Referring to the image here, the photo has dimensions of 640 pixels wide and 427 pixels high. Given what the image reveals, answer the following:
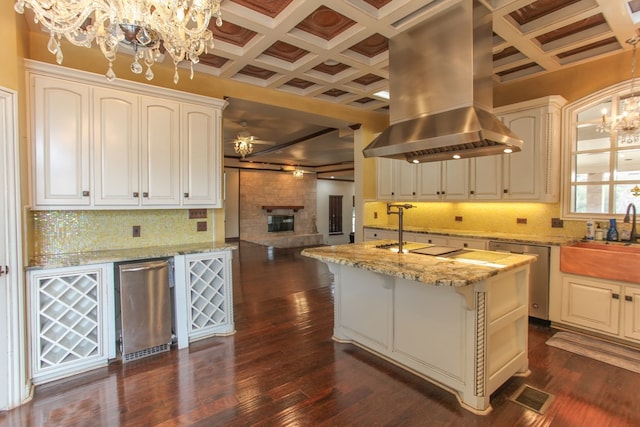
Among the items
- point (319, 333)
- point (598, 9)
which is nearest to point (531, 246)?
point (598, 9)

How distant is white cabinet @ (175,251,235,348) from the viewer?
3012 millimetres

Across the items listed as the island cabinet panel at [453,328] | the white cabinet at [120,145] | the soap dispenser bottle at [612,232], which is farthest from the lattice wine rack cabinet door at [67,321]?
the soap dispenser bottle at [612,232]

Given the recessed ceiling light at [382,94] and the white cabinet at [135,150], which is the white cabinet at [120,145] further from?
the recessed ceiling light at [382,94]

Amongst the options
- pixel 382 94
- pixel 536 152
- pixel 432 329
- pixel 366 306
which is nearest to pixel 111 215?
pixel 366 306

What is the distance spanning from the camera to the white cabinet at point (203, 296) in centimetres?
301

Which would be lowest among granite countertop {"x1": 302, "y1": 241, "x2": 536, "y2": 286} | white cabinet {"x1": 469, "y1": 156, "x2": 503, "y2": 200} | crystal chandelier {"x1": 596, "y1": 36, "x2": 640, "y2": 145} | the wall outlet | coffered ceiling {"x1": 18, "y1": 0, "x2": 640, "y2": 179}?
granite countertop {"x1": 302, "y1": 241, "x2": 536, "y2": 286}

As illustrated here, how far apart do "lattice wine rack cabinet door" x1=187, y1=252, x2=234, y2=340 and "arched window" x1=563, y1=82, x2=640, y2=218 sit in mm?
3895

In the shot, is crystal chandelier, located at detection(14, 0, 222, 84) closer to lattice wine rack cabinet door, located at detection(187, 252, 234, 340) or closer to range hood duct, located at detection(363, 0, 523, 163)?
range hood duct, located at detection(363, 0, 523, 163)

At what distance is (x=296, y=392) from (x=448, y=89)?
2.50 metres

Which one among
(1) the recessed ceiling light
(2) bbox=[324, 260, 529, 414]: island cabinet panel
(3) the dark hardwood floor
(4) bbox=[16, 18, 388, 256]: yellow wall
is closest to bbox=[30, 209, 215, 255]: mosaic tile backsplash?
(4) bbox=[16, 18, 388, 256]: yellow wall

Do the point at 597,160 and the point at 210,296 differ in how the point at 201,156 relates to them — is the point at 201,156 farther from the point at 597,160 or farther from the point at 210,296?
the point at 597,160

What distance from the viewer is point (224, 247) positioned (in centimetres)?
327

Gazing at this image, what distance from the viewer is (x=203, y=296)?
319 centimetres

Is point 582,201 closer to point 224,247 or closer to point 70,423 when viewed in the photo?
point 224,247
